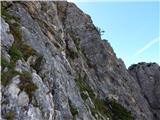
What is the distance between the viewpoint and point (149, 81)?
88312 mm

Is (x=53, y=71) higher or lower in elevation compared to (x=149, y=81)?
higher

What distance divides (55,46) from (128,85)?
32.8m

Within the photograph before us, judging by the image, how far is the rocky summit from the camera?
25344 millimetres

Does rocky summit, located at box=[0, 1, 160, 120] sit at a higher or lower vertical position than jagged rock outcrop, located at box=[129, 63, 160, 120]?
higher

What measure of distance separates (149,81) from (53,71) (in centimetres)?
5991

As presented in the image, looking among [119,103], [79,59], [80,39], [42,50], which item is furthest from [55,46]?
[80,39]

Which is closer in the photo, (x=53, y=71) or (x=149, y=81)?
(x=53, y=71)

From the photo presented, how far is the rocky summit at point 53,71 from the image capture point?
25.3 m

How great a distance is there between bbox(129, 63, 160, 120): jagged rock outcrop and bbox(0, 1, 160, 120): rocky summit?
11.7m

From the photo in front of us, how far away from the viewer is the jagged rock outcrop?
8232cm

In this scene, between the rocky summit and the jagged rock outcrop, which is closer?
the rocky summit

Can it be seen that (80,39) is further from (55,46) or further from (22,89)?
(22,89)

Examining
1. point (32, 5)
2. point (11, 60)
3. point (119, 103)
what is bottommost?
point (119, 103)

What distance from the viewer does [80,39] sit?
223ft
